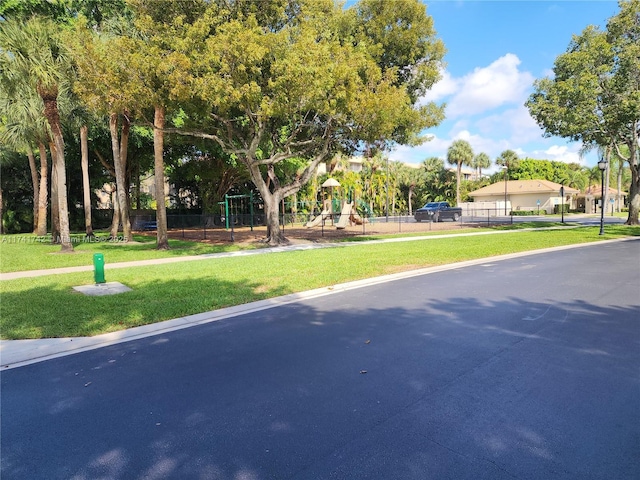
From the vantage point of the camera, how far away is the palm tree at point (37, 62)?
13836mm

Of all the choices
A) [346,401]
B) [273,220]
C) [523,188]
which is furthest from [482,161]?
[346,401]

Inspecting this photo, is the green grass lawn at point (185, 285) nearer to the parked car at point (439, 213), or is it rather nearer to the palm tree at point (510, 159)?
the parked car at point (439, 213)

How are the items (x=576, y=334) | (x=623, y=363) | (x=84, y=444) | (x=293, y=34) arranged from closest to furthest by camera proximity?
(x=84, y=444)
(x=623, y=363)
(x=576, y=334)
(x=293, y=34)

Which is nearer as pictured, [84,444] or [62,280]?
[84,444]

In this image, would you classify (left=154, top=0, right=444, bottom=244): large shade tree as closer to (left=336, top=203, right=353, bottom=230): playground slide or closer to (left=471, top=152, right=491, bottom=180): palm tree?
(left=336, top=203, right=353, bottom=230): playground slide

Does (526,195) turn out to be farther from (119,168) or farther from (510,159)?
(119,168)

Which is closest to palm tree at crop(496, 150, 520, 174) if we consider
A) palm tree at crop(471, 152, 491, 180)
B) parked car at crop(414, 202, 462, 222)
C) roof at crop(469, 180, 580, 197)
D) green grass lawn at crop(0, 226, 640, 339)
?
palm tree at crop(471, 152, 491, 180)

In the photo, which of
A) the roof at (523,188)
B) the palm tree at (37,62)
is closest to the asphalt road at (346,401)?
the palm tree at (37,62)

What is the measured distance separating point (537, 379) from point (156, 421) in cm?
382

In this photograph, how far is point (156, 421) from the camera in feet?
12.0

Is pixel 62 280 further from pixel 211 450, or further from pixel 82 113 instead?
pixel 82 113

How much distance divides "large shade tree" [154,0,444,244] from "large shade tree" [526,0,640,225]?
404 inches

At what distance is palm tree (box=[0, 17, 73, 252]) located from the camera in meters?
13.8

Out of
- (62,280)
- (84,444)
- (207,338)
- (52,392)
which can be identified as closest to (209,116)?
(62,280)
